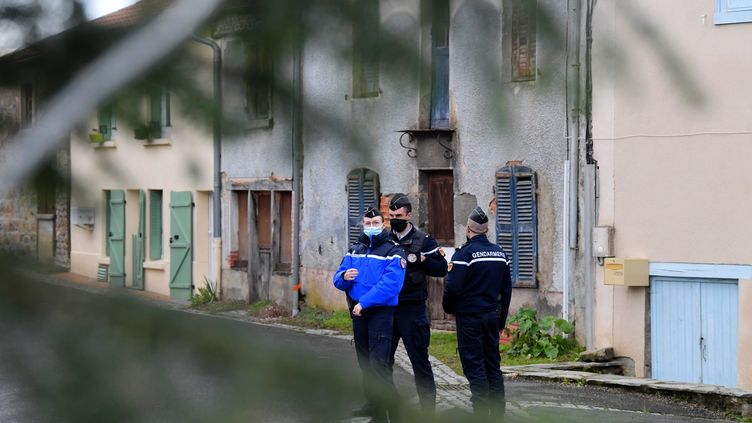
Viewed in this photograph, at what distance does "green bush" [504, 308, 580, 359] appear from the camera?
13.7 meters

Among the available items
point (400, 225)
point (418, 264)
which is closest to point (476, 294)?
point (418, 264)

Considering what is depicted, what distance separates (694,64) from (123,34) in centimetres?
61

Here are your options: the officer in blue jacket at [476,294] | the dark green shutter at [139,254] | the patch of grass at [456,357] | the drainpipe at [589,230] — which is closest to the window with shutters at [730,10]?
the drainpipe at [589,230]

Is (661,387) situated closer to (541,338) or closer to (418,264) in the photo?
(541,338)

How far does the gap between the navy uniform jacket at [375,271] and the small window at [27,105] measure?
296 inches

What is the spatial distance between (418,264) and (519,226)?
6.36 m

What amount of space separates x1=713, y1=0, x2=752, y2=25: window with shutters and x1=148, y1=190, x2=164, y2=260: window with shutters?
931 centimetres

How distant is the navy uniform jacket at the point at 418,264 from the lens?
9047 mm

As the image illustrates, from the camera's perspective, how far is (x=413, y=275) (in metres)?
9.07

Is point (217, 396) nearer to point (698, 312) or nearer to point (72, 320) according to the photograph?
point (72, 320)

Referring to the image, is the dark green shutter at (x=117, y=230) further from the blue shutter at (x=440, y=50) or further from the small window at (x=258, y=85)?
the blue shutter at (x=440, y=50)

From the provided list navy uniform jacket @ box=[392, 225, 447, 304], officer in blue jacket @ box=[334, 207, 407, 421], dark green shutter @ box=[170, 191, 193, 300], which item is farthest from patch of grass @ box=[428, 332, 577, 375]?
dark green shutter @ box=[170, 191, 193, 300]

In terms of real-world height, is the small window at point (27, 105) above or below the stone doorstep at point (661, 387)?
above

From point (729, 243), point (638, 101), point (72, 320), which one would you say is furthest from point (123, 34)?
point (729, 243)
